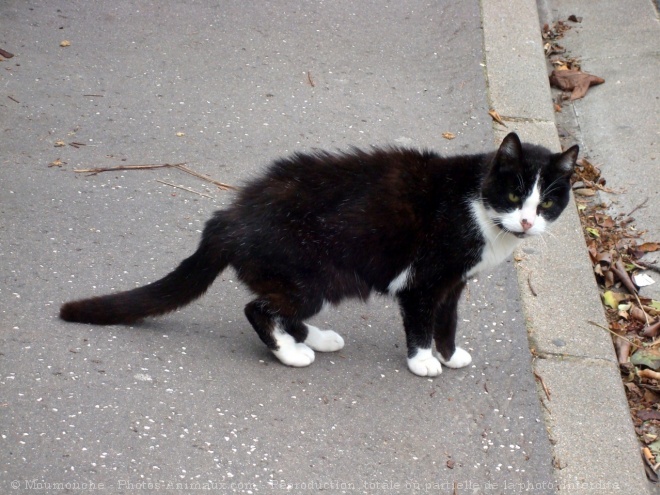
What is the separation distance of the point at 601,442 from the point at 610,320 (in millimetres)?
1220

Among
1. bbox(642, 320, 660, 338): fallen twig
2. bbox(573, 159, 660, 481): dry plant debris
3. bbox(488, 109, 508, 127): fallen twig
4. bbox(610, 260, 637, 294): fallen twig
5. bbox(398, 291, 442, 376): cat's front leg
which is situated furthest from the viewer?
bbox(488, 109, 508, 127): fallen twig

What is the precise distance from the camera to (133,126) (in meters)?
5.23

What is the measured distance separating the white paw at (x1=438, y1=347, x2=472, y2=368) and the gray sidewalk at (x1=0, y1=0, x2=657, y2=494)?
0.16ft

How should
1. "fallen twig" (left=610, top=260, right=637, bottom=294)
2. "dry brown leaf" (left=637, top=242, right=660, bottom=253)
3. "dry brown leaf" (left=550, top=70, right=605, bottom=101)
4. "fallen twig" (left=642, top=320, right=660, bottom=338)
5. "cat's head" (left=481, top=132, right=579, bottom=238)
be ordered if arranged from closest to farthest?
"cat's head" (left=481, top=132, right=579, bottom=238) → "fallen twig" (left=642, top=320, right=660, bottom=338) → "fallen twig" (left=610, top=260, right=637, bottom=294) → "dry brown leaf" (left=637, top=242, right=660, bottom=253) → "dry brown leaf" (left=550, top=70, right=605, bottom=101)

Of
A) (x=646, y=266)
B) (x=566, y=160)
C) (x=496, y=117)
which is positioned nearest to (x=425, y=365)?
(x=566, y=160)

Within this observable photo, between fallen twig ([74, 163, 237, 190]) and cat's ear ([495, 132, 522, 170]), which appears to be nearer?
cat's ear ([495, 132, 522, 170])

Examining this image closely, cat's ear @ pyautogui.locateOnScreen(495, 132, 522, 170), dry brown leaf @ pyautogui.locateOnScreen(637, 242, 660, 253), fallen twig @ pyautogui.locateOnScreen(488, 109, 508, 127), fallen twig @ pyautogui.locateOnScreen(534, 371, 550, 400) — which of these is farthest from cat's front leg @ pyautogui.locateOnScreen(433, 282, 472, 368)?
fallen twig @ pyautogui.locateOnScreen(488, 109, 508, 127)

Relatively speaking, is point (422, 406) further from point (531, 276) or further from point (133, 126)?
point (133, 126)

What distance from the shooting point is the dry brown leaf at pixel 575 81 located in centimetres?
652

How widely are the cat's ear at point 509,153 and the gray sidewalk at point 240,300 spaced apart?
960mm

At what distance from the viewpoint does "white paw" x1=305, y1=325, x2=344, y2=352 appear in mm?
3660

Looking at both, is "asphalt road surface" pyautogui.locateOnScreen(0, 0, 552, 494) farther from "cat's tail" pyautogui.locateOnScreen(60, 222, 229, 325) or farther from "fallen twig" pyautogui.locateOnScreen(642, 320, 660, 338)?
"fallen twig" pyautogui.locateOnScreen(642, 320, 660, 338)

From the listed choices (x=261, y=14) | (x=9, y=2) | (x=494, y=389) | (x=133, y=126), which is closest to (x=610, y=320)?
(x=494, y=389)

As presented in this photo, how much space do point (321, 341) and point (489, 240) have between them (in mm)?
879
